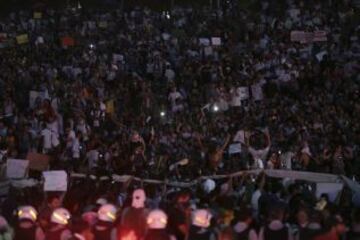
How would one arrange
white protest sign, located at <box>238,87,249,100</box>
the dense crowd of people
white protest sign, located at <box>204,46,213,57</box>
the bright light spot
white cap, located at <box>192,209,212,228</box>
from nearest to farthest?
white cap, located at <box>192,209,212,228</box>, the dense crowd of people, the bright light spot, white protest sign, located at <box>238,87,249,100</box>, white protest sign, located at <box>204,46,213,57</box>

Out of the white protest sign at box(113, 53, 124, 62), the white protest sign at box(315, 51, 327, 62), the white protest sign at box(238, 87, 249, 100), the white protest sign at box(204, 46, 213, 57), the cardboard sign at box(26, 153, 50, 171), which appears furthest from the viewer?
the white protest sign at box(204, 46, 213, 57)

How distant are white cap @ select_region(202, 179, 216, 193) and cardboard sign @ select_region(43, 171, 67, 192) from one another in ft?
6.59

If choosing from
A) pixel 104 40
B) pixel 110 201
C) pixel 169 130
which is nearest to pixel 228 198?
pixel 110 201

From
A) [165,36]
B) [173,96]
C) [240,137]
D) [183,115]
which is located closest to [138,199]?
[240,137]

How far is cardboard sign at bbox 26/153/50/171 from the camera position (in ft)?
44.4

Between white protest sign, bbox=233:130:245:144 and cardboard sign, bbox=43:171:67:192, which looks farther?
white protest sign, bbox=233:130:245:144

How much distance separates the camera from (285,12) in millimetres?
26734

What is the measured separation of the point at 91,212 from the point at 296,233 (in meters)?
2.36

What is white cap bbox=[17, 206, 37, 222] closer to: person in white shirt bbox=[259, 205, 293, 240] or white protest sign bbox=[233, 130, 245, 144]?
person in white shirt bbox=[259, 205, 293, 240]

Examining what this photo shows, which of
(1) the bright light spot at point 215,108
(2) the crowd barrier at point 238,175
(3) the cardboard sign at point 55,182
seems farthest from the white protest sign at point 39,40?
(3) the cardboard sign at point 55,182

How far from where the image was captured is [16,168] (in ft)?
42.8

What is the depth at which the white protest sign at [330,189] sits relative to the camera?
12367mm

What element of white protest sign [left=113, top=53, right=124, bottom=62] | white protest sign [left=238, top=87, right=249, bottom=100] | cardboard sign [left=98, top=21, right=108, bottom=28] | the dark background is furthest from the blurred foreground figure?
the dark background

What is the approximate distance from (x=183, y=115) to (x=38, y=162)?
5566 mm
